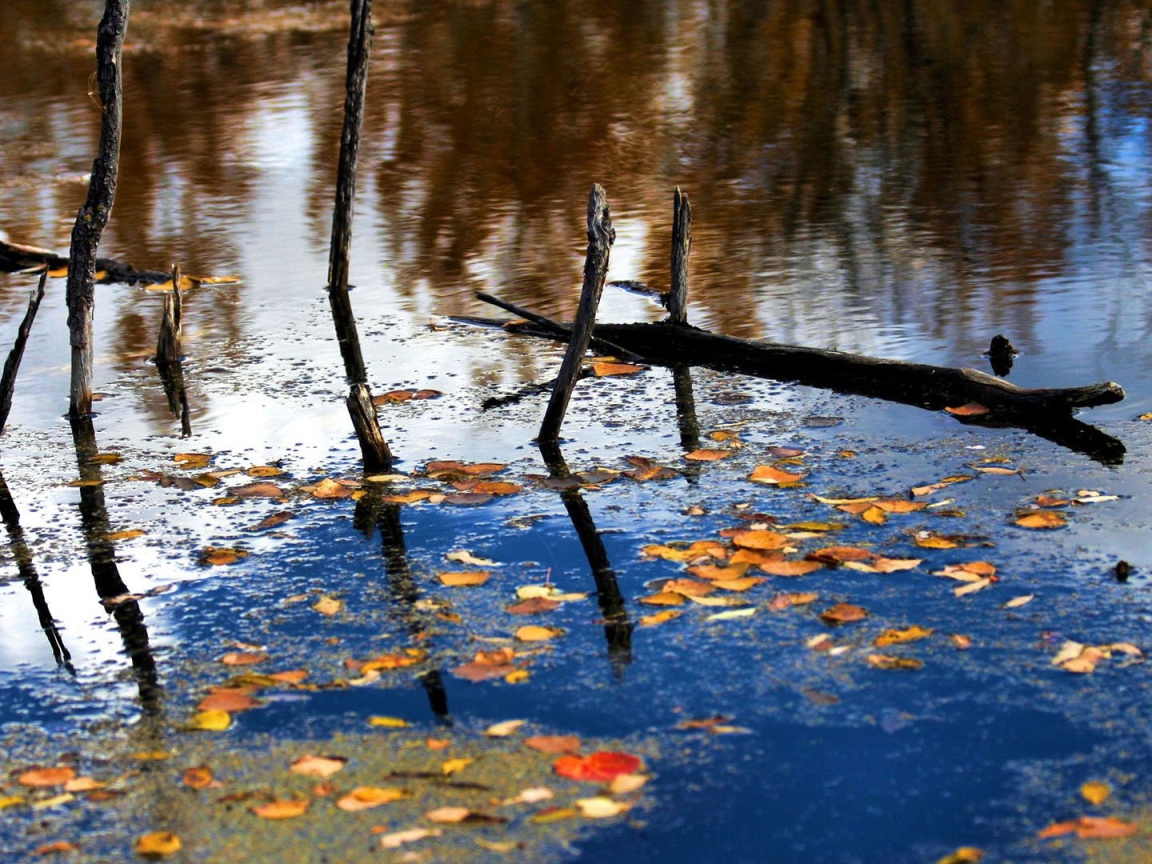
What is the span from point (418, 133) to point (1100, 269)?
10703 millimetres

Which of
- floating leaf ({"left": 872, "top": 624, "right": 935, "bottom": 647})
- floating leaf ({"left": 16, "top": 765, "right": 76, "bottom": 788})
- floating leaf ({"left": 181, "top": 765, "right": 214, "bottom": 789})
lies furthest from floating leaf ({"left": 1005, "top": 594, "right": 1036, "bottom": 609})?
floating leaf ({"left": 16, "top": 765, "right": 76, "bottom": 788})

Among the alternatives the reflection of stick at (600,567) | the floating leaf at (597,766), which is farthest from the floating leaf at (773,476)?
the floating leaf at (597,766)

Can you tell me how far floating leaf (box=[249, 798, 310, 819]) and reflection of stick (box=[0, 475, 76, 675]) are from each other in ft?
4.27

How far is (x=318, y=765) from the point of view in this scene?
14.5 ft

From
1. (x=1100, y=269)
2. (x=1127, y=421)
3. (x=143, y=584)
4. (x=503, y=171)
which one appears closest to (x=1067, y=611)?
(x=1127, y=421)

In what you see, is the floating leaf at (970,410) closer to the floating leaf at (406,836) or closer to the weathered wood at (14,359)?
the floating leaf at (406,836)

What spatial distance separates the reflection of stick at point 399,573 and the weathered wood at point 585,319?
3.79 ft

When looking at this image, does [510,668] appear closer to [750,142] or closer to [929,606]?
[929,606]

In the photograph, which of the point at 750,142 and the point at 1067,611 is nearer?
the point at 1067,611

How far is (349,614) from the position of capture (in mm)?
5465

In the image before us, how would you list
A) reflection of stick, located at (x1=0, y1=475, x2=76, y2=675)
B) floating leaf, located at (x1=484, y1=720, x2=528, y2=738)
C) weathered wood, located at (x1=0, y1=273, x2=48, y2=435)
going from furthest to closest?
weathered wood, located at (x1=0, y1=273, x2=48, y2=435) → reflection of stick, located at (x1=0, y1=475, x2=76, y2=675) → floating leaf, located at (x1=484, y1=720, x2=528, y2=738)

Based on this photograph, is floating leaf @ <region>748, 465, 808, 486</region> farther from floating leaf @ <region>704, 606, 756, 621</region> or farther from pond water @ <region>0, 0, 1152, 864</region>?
floating leaf @ <region>704, 606, 756, 621</region>

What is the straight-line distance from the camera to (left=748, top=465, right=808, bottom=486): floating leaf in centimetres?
657

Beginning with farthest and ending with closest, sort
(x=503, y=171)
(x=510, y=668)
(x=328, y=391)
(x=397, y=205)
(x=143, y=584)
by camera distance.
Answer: (x=503, y=171)
(x=397, y=205)
(x=328, y=391)
(x=143, y=584)
(x=510, y=668)
